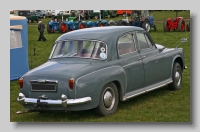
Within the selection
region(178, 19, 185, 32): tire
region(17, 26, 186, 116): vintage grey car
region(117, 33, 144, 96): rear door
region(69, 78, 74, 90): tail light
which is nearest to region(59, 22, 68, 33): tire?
region(178, 19, 185, 32): tire

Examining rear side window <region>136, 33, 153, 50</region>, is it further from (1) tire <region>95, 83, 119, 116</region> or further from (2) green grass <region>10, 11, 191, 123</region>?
(1) tire <region>95, 83, 119, 116</region>

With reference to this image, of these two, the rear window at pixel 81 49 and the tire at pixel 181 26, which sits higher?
the tire at pixel 181 26

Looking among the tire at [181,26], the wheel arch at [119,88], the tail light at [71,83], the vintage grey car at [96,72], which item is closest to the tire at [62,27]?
the tire at [181,26]

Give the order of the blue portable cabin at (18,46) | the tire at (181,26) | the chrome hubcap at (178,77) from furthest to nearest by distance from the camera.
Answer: the tire at (181,26) < the blue portable cabin at (18,46) < the chrome hubcap at (178,77)

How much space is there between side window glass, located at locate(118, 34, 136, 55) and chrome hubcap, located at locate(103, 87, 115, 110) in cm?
99

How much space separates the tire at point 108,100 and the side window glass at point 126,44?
37.4 inches

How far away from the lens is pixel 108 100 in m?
8.49

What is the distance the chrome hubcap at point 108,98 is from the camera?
8438 mm

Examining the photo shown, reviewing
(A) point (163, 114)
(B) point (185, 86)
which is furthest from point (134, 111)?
(B) point (185, 86)

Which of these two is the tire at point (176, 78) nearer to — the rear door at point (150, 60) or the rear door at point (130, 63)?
the rear door at point (150, 60)

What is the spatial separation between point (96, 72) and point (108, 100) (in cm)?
64

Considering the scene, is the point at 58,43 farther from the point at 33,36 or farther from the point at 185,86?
the point at 33,36

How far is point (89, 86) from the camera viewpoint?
8.03 m

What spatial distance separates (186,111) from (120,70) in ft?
5.24
